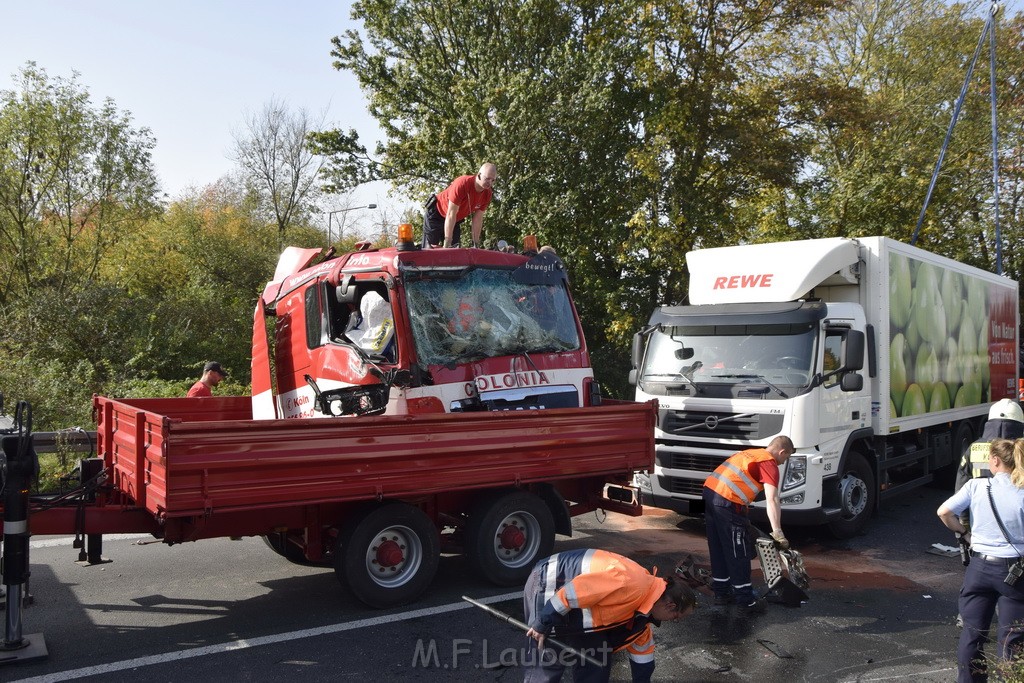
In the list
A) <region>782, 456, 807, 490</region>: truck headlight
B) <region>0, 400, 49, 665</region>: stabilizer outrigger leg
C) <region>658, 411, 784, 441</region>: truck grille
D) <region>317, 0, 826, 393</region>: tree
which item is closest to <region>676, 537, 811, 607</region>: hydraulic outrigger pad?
<region>782, 456, 807, 490</region>: truck headlight

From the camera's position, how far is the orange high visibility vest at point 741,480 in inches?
259

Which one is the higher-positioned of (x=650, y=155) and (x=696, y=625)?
(x=650, y=155)

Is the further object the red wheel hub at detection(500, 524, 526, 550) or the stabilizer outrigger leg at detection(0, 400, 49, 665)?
the red wheel hub at detection(500, 524, 526, 550)

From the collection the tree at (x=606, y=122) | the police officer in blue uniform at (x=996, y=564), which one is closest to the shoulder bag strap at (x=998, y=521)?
the police officer in blue uniform at (x=996, y=564)

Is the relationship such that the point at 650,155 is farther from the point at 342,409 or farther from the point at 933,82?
the point at 933,82

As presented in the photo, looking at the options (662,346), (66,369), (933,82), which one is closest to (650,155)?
(662,346)

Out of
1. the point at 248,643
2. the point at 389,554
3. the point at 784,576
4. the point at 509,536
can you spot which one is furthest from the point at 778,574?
the point at 248,643

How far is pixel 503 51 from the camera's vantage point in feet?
57.1

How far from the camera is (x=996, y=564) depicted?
183 inches

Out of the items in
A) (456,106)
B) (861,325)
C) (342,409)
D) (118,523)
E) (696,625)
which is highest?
(456,106)

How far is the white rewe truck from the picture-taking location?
8242mm

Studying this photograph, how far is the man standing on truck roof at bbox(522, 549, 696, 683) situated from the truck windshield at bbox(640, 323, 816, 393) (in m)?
4.89

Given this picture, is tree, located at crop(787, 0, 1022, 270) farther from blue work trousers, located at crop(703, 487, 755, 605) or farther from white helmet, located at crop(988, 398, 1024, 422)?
blue work trousers, located at crop(703, 487, 755, 605)

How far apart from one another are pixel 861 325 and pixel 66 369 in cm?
1501
